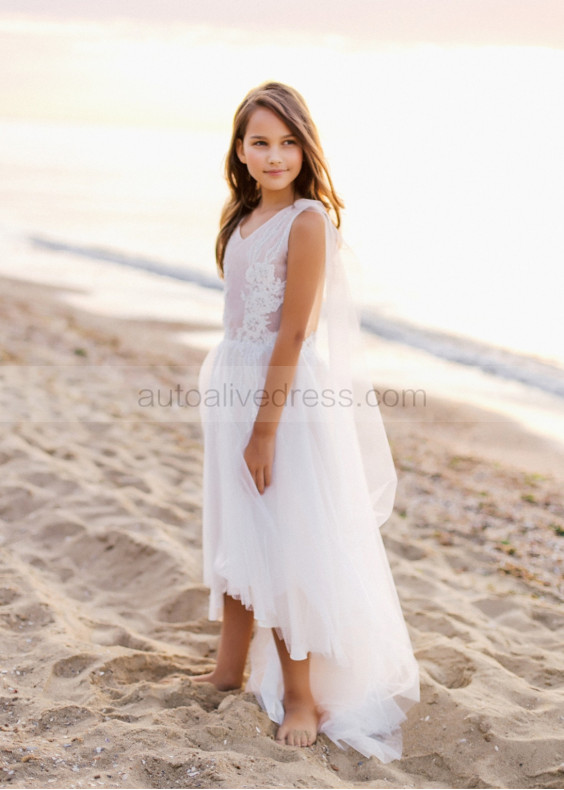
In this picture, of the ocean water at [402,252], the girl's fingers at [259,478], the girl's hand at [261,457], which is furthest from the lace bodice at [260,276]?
the ocean water at [402,252]

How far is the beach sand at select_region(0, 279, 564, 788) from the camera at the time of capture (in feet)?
7.16

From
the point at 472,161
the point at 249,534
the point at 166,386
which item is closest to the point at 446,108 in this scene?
the point at 472,161

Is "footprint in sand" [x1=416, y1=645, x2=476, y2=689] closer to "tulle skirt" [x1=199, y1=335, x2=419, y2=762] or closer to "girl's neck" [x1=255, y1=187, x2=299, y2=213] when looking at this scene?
"tulle skirt" [x1=199, y1=335, x2=419, y2=762]

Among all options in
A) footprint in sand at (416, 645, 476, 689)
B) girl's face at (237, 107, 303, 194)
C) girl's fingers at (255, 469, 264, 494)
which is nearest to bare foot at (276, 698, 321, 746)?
footprint in sand at (416, 645, 476, 689)

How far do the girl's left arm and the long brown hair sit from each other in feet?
0.56

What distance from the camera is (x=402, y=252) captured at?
44.9 ft

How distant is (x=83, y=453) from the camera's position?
458 centimetres

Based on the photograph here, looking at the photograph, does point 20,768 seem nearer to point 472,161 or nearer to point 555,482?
point 555,482

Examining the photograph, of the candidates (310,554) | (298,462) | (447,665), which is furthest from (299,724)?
(298,462)

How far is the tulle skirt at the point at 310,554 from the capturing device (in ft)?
7.64

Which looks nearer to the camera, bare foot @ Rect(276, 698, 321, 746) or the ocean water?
bare foot @ Rect(276, 698, 321, 746)

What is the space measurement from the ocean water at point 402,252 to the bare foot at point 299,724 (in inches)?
65.2

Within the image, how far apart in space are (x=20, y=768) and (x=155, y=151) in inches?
1975

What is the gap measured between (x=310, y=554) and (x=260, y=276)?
90cm
